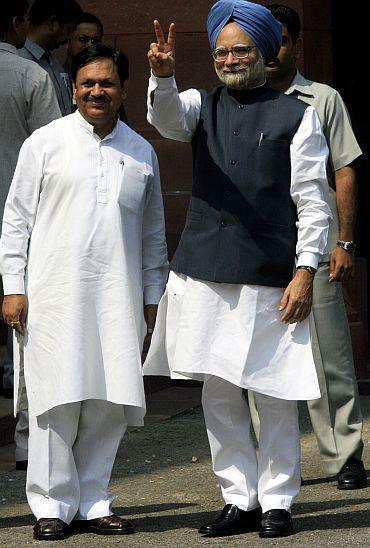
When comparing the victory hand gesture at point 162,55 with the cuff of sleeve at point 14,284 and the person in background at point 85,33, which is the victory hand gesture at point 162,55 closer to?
the cuff of sleeve at point 14,284

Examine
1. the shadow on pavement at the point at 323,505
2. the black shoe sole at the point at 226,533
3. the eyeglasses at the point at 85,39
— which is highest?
the eyeglasses at the point at 85,39

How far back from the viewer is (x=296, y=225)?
6004mm

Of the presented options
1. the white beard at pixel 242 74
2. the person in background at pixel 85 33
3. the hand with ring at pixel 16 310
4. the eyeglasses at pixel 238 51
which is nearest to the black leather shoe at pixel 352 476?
the hand with ring at pixel 16 310

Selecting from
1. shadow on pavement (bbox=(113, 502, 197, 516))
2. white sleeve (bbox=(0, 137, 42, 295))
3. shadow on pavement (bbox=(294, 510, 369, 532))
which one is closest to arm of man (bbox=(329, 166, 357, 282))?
shadow on pavement (bbox=(294, 510, 369, 532))

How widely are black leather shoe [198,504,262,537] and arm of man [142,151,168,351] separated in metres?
0.78

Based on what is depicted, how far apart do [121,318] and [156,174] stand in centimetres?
62

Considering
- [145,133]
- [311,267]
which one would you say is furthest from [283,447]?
[145,133]

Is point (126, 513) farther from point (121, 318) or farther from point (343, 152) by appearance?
point (343, 152)

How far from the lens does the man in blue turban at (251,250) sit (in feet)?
19.4

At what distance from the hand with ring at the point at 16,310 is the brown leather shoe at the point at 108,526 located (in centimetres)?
80

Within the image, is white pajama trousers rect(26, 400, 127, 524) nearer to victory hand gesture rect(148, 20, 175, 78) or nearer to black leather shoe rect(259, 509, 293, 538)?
black leather shoe rect(259, 509, 293, 538)

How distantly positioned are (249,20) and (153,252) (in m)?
1.00

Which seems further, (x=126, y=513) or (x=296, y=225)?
(x=126, y=513)

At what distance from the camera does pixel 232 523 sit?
603 cm
